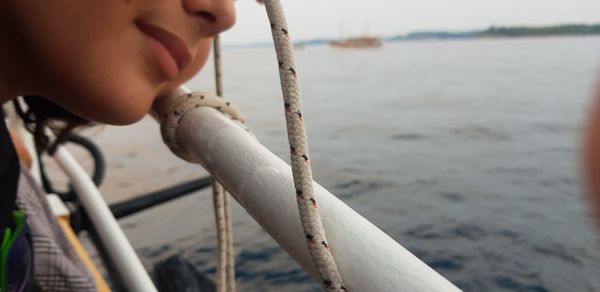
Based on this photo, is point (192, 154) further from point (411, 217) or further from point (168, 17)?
point (411, 217)

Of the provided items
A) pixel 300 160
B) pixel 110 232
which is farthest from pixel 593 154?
pixel 110 232

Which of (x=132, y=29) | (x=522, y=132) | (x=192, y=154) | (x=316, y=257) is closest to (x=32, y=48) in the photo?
(x=132, y=29)

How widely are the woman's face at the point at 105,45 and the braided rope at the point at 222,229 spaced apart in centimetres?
23

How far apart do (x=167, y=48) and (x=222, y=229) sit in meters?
0.40

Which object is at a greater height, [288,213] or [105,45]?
[105,45]

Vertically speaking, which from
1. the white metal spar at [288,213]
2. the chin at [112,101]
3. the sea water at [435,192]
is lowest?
the sea water at [435,192]

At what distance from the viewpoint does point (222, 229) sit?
906 millimetres

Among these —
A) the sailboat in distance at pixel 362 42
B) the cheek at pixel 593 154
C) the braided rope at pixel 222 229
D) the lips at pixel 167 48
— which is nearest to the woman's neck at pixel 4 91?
the lips at pixel 167 48

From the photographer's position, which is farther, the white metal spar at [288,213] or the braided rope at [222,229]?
the braided rope at [222,229]

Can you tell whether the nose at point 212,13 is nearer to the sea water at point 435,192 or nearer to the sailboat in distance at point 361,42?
the sea water at point 435,192

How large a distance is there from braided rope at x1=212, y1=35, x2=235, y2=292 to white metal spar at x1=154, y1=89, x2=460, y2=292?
0.17m

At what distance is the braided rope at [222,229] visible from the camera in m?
0.89

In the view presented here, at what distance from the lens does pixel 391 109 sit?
12.3m

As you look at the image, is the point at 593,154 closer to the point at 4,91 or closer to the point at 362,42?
the point at 4,91
